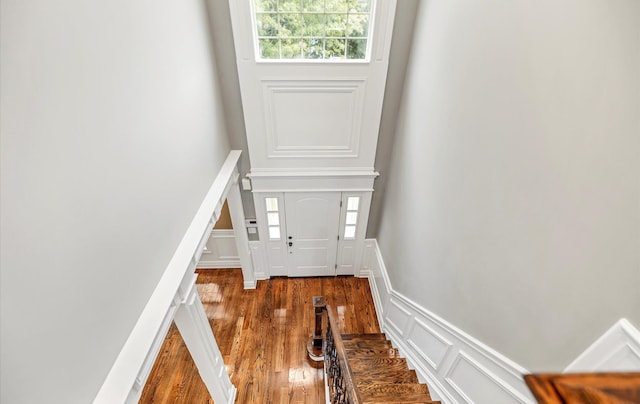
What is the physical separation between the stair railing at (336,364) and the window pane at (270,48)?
279cm

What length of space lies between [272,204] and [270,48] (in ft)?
6.79

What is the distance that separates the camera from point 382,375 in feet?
9.82

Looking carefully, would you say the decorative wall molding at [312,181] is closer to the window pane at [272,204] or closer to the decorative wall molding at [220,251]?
the window pane at [272,204]

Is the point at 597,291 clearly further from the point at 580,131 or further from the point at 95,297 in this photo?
the point at 95,297

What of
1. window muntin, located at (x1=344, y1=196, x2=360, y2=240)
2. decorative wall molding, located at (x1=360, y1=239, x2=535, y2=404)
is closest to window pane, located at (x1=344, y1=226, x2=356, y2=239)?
window muntin, located at (x1=344, y1=196, x2=360, y2=240)

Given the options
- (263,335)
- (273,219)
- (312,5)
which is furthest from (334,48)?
(263,335)

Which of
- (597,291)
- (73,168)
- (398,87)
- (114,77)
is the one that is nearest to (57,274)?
(73,168)

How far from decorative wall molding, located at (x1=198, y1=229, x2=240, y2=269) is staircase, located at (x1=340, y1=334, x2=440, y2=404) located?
257 cm

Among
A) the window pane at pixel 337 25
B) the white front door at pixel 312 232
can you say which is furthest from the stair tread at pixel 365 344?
the window pane at pixel 337 25

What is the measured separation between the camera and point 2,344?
102 centimetres

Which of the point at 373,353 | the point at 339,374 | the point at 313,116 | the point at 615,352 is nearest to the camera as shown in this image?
the point at 615,352

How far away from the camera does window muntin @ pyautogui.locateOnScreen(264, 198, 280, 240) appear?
14.3 feet

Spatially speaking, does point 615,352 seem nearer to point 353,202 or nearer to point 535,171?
point 535,171

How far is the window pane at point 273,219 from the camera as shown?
14.8 ft
